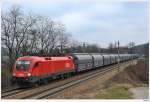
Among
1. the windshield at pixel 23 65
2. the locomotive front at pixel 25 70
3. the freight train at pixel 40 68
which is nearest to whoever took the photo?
the locomotive front at pixel 25 70

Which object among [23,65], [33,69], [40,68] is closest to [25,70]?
[23,65]

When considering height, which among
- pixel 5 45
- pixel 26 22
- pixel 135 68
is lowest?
pixel 135 68

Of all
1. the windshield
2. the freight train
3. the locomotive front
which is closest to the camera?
the locomotive front

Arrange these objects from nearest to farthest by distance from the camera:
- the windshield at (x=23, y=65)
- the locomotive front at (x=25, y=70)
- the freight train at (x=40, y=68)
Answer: the locomotive front at (x=25, y=70) → the freight train at (x=40, y=68) → the windshield at (x=23, y=65)

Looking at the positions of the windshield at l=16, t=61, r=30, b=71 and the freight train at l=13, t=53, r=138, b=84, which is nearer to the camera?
the freight train at l=13, t=53, r=138, b=84

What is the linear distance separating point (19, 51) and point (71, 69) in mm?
6795

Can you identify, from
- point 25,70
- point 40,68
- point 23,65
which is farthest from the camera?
point 40,68

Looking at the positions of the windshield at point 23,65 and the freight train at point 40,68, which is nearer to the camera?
the freight train at point 40,68

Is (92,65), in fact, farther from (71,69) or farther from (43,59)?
(43,59)

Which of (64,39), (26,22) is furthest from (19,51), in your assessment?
(64,39)

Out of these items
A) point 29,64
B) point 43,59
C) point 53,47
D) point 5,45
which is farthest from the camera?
point 53,47

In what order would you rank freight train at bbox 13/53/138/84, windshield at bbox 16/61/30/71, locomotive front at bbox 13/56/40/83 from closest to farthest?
locomotive front at bbox 13/56/40/83 → freight train at bbox 13/53/138/84 → windshield at bbox 16/61/30/71

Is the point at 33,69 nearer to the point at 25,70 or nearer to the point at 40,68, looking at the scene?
the point at 25,70

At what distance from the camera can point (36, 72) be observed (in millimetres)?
22625
